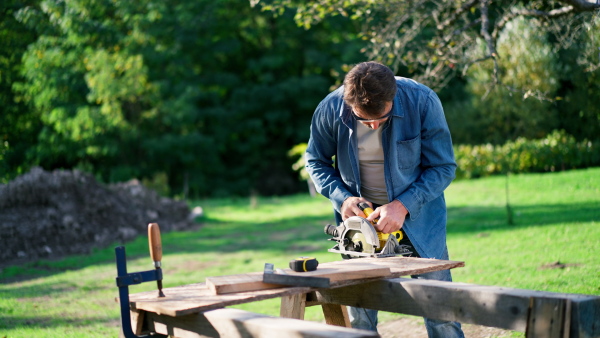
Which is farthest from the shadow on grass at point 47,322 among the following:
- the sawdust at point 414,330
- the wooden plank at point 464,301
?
the wooden plank at point 464,301

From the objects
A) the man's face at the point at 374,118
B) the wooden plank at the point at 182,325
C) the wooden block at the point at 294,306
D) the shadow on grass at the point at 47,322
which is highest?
the man's face at the point at 374,118

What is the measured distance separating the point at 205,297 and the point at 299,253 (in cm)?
705

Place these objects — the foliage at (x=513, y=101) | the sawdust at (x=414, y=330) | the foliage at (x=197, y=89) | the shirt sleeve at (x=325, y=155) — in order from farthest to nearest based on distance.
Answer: the foliage at (x=197, y=89) → the foliage at (x=513, y=101) → the sawdust at (x=414, y=330) → the shirt sleeve at (x=325, y=155)

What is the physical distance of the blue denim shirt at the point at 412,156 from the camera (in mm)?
4105

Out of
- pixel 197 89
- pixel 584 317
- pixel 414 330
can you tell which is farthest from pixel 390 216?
pixel 197 89

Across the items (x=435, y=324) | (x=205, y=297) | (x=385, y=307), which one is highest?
(x=205, y=297)

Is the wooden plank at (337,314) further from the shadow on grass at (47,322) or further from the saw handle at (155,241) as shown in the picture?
the shadow on grass at (47,322)

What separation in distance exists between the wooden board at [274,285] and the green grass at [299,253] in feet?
10.3

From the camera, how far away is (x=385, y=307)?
3.36m

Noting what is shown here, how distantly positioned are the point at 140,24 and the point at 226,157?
736cm

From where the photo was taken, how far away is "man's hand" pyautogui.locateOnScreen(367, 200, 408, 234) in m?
3.91

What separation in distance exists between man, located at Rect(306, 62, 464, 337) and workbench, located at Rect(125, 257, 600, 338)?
Answer: 1.61 ft

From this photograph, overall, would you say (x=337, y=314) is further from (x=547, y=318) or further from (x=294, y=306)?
(x=547, y=318)

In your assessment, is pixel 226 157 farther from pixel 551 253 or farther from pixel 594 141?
pixel 551 253
